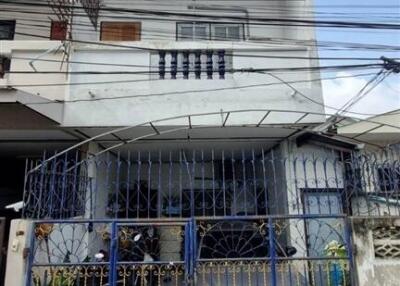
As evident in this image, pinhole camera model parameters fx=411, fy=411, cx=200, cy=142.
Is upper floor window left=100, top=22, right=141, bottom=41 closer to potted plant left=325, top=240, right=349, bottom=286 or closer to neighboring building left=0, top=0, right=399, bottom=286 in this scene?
neighboring building left=0, top=0, right=399, bottom=286

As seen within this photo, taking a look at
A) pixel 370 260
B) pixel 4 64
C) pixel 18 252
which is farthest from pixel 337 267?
pixel 4 64

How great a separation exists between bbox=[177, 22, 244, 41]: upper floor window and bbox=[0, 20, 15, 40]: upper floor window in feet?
12.8

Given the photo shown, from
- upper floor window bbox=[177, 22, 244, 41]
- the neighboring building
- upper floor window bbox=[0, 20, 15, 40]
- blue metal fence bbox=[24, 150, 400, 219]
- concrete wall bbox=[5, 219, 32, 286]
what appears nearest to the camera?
concrete wall bbox=[5, 219, 32, 286]

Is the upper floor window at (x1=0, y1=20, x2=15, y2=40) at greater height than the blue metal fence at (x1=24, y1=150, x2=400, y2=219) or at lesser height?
greater

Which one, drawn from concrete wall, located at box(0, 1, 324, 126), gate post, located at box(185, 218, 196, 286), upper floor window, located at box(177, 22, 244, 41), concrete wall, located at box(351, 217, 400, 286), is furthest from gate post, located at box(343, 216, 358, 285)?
upper floor window, located at box(177, 22, 244, 41)

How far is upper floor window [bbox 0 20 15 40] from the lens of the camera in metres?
9.61

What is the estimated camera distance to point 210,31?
9492 millimetres

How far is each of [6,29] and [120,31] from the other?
2711mm

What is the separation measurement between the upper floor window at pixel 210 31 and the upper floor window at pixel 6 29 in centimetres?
390

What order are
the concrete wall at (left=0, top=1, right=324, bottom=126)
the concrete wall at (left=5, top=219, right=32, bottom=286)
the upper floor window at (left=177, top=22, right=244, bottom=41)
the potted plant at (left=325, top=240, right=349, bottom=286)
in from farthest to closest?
the upper floor window at (left=177, top=22, right=244, bottom=41) → the concrete wall at (left=0, top=1, right=324, bottom=126) → the potted plant at (left=325, top=240, right=349, bottom=286) → the concrete wall at (left=5, top=219, right=32, bottom=286)

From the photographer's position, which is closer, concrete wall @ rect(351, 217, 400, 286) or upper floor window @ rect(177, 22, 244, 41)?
concrete wall @ rect(351, 217, 400, 286)

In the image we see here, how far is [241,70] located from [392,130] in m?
3.24

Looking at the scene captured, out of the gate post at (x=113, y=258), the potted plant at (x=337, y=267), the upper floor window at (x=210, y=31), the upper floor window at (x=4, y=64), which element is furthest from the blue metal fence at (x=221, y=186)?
the upper floor window at (x=210, y=31)

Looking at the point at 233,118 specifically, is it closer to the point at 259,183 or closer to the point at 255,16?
the point at 259,183
